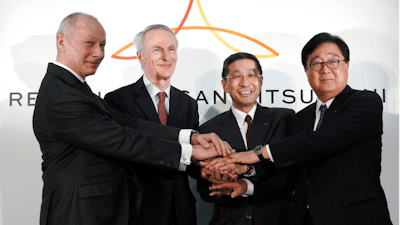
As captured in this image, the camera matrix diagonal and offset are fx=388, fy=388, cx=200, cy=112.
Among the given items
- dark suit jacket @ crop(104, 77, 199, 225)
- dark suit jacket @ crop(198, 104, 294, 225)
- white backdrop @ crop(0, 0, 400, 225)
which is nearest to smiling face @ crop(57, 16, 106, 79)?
dark suit jacket @ crop(104, 77, 199, 225)

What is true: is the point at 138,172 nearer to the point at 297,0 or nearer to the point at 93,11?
the point at 93,11

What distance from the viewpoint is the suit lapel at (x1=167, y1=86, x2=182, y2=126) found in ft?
9.49

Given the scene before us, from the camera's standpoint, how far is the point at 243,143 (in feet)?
9.09

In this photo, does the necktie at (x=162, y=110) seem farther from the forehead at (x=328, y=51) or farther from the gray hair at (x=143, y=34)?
the forehead at (x=328, y=51)

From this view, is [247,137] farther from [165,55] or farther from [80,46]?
[80,46]

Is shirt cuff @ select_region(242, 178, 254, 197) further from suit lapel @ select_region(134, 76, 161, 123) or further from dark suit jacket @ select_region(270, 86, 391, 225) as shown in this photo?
suit lapel @ select_region(134, 76, 161, 123)

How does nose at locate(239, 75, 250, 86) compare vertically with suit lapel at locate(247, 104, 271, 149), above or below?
above

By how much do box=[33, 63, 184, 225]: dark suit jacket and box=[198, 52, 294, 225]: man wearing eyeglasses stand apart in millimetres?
583

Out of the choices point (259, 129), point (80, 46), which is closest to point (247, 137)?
point (259, 129)

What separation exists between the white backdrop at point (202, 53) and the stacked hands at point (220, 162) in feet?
3.92

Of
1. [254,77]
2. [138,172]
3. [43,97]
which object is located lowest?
[138,172]

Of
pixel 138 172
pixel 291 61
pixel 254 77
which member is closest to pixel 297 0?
pixel 291 61

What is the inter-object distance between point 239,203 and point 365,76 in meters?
2.03

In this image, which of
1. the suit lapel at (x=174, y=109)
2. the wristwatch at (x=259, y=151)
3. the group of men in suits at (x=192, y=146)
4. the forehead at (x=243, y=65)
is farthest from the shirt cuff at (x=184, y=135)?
the forehead at (x=243, y=65)
